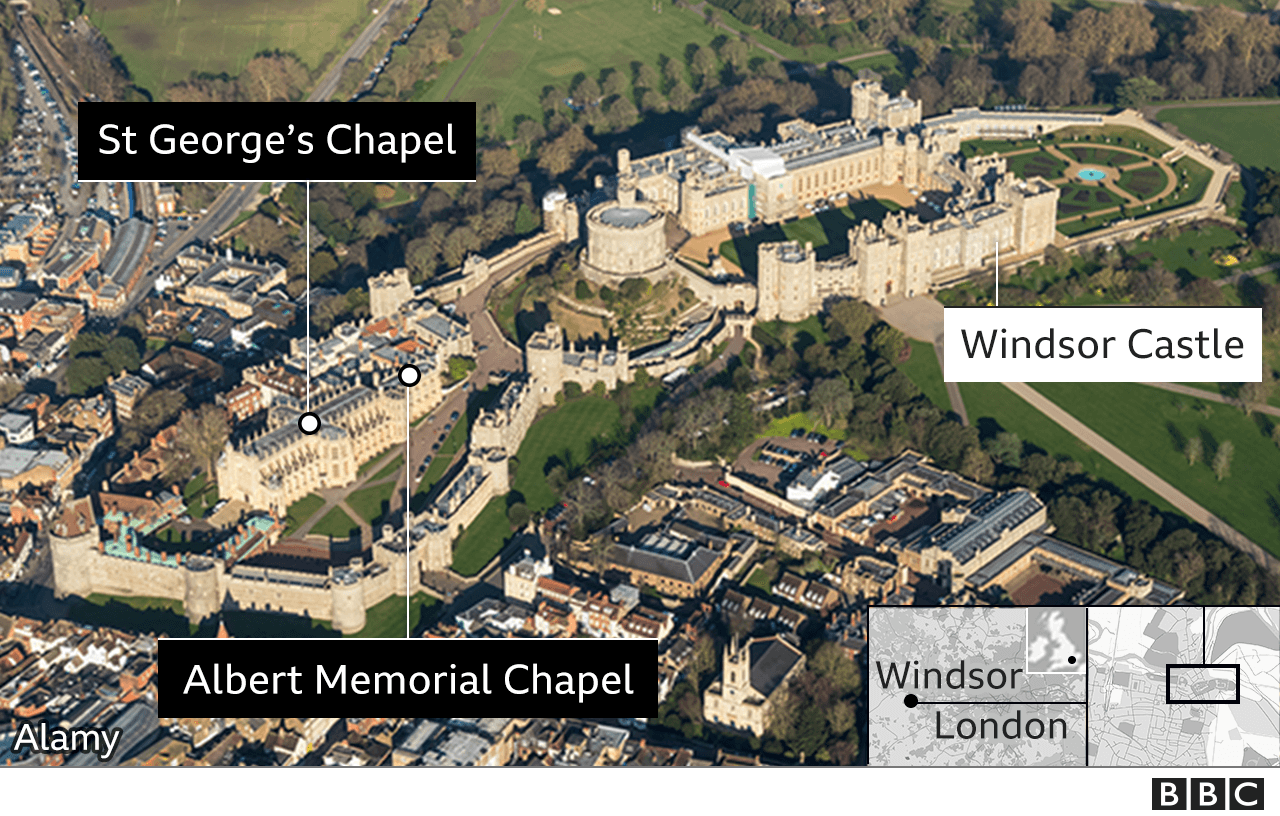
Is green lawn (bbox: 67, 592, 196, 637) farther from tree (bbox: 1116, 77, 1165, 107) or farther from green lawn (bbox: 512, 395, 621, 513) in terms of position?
tree (bbox: 1116, 77, 1165, 107)

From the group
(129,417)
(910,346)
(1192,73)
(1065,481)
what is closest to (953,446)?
(1065,481)

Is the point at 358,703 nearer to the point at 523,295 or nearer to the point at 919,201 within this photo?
the point at 523,295

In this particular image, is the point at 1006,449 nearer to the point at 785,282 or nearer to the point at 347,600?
the point at 785,282

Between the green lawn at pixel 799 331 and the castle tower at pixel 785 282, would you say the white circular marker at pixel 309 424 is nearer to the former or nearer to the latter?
the green lawn at pixel 799 331

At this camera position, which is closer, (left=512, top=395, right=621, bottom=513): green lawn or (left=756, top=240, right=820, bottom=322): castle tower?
(left=512, top=395, right=621, bottom=513): green lawn

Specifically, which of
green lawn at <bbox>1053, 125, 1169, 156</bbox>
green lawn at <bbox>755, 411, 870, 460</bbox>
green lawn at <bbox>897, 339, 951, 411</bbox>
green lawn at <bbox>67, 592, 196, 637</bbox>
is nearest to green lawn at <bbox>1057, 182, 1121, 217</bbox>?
green lawn at <bbox>1053, 125, 1169, 156</bbox>

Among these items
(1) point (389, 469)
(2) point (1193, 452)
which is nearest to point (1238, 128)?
(2) point (1193, 452)
